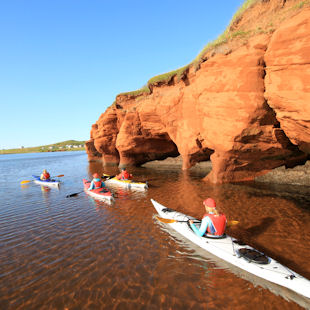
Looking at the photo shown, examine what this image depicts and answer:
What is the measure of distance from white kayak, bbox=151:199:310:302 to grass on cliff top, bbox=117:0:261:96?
39.2 ft

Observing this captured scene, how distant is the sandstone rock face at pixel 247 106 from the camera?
9188 millimetres

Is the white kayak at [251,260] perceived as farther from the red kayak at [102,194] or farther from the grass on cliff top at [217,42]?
the grass on cliff top at [217,42]

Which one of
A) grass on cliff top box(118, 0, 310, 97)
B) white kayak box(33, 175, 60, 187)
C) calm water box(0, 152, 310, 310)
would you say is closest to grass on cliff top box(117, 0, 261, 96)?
grass on cliff top box(118, 0, 310, 97)

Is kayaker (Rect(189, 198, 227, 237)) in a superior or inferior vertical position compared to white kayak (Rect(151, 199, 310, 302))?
superior

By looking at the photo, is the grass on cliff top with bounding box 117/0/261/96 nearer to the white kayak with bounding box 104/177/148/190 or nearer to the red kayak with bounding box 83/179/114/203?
the white kayak with bounding box 104/177/148/190

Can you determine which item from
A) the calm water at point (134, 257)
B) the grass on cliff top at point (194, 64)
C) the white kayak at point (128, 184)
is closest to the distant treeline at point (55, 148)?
the grass on cliff top at point (194, 64)

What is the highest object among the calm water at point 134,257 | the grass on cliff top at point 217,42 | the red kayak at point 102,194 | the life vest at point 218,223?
the grass on cliff top at point 217,42

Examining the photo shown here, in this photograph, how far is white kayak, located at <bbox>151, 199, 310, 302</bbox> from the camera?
4.66 meters

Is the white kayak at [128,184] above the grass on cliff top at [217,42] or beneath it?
beneath

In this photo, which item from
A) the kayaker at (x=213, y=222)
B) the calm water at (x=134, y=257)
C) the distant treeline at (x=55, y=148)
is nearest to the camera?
the calm water at (x=134, y=257)

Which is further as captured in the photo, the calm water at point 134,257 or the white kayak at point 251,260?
the calm water at point 134,257

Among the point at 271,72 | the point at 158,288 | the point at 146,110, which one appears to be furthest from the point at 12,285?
the point at 146,110

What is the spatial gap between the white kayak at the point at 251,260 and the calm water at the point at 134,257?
0.81 ft

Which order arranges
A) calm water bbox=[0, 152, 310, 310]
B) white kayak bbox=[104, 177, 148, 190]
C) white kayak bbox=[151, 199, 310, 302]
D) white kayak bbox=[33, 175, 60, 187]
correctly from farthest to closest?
white kayak bbox=[33, 175, 60, 187]
white kayak bbox=[104, 177, 148, 190]
calm water bbox=[0, 152, 310, 310]
white kayak bbox=[151, 199, 310, 302]
